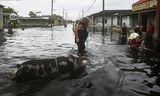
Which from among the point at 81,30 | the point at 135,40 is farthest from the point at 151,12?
the point at 81,30

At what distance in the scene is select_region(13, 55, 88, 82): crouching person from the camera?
28.2 feet

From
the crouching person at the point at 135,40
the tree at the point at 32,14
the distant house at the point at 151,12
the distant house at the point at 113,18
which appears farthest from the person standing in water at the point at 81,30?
the tree at the point at 32,14

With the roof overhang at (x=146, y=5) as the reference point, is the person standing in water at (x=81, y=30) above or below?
below

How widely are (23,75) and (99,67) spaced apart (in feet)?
12.7

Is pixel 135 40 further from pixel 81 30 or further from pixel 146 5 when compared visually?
pixel 146 5

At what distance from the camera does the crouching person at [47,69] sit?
28.2ft

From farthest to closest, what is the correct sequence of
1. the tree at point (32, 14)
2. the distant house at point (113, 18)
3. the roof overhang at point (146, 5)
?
the tree at point (32, 14), the distant house at point (113, 18), the roof overhang at point (146, 5)

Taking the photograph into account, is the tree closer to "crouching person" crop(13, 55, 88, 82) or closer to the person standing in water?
the person standing in water

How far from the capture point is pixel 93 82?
8.95 m

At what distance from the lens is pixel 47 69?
8891 millimetres

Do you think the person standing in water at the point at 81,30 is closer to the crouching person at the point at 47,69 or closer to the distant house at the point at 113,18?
the crouching person at the point at 47,69

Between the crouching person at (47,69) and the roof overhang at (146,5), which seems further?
the roof overhang at (146,5)

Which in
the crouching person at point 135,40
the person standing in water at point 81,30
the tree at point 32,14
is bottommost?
the crouching person at point 135,40

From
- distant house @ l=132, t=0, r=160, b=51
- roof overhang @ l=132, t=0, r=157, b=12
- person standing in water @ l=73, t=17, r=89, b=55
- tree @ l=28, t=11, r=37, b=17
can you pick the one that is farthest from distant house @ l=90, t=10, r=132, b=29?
tree @ l=28, t=11, r=37, b=17
